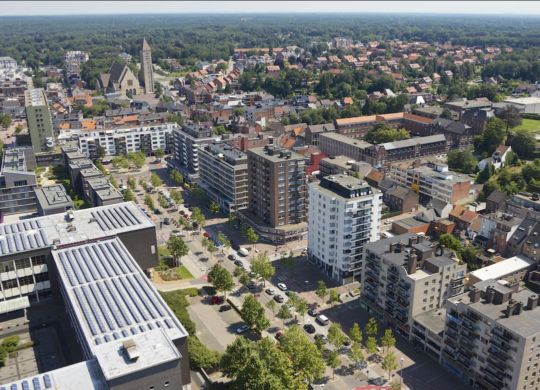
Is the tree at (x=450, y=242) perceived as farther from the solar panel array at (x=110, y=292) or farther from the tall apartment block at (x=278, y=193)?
the solar panel array at (x=110, y=292)

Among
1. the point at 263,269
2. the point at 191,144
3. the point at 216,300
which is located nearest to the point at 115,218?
the point at 216,300

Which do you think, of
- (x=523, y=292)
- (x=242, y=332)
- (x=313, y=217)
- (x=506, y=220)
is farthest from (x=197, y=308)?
(x=506, y=220)

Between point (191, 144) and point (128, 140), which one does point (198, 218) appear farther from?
point (128, 140)

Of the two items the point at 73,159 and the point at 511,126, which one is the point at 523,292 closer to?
the point at 73,159

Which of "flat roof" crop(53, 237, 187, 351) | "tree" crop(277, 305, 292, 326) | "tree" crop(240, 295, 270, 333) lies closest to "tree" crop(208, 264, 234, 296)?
"tree" crop(240, 295, 270, 333)

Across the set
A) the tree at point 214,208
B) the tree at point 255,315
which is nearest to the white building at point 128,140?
the tree at point 214,208

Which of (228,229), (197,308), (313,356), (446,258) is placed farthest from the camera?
(228,229)

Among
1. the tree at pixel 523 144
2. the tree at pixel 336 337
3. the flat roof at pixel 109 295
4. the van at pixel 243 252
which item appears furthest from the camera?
the tree at pixel 523 144

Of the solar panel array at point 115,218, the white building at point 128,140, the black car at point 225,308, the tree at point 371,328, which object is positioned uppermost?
the solar panel array at point 115,218
